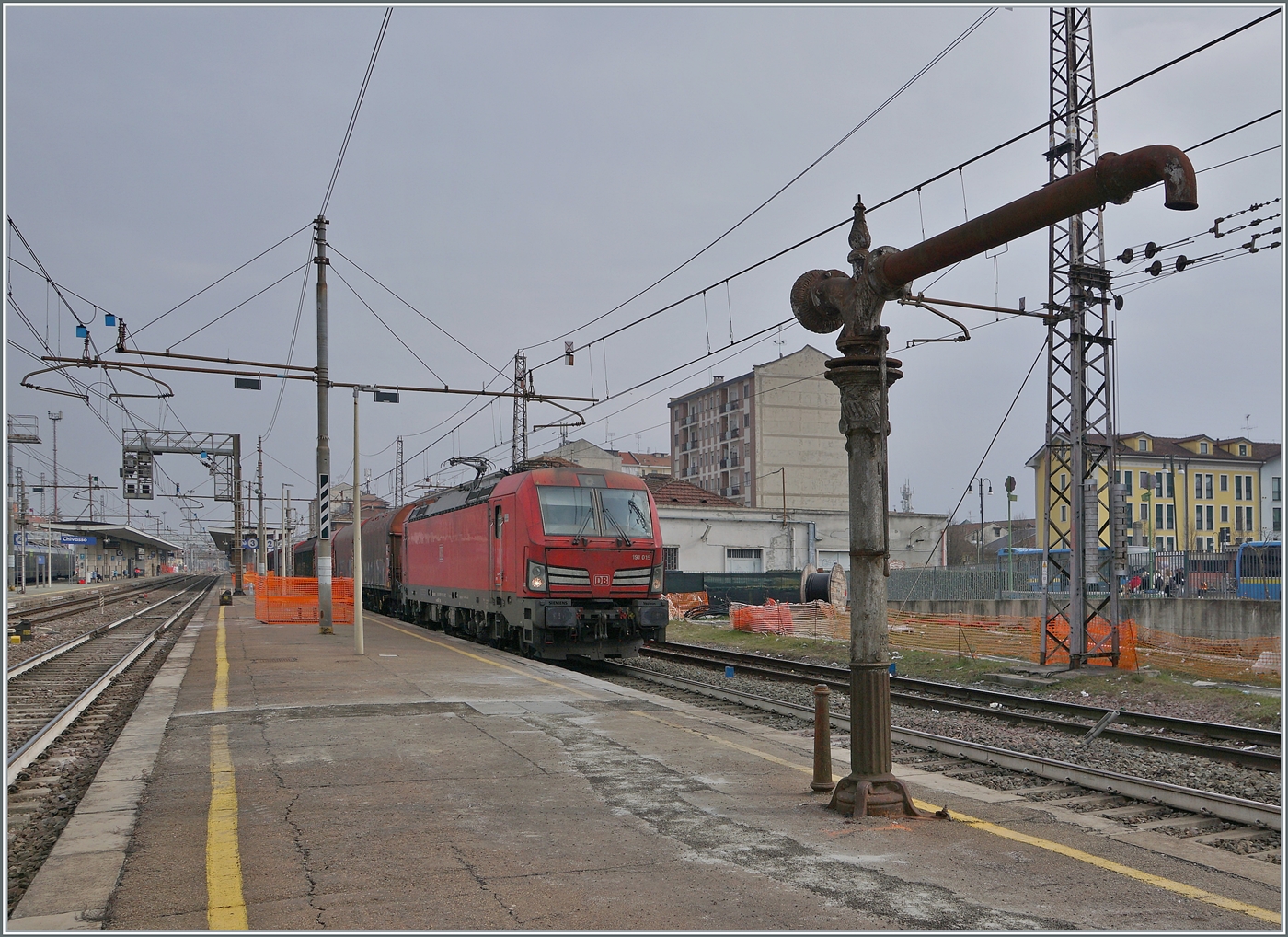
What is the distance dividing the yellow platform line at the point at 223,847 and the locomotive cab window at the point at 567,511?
7.83 meters

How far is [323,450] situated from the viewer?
75.5 ft

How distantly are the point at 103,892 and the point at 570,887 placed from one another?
2.40 m

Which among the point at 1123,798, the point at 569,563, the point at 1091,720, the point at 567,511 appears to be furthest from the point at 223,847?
the point at 567,511

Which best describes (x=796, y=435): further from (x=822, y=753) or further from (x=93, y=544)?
(x=822, y=753)

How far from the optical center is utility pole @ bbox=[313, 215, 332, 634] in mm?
22438

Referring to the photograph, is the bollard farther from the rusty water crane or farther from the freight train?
the freight train

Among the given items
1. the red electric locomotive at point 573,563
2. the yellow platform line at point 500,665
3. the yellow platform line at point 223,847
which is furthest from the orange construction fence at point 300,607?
the yellow platform line at point 223,847

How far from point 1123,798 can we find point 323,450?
18.6 meters

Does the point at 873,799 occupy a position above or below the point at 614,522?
below

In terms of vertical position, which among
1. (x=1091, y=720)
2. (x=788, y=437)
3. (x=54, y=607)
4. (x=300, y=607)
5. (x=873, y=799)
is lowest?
(x=54, y=607)

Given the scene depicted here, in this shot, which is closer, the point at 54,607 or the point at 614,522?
the point at 614,522

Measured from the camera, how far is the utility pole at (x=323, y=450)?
22438 millimetres

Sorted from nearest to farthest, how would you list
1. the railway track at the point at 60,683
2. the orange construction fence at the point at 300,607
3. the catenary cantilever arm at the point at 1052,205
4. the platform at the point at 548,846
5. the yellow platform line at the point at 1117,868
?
the platform at the point at 548,846 < the yellow platform line at the point at 1117,868 < the catenary cantilever arm at the point at 1052,205 < the railway track at the point at 60,683 < the orange construction fence at the point at 300,607

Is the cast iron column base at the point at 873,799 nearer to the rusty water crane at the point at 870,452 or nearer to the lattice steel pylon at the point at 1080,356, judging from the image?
the rusty water crane at the point at 870,452
